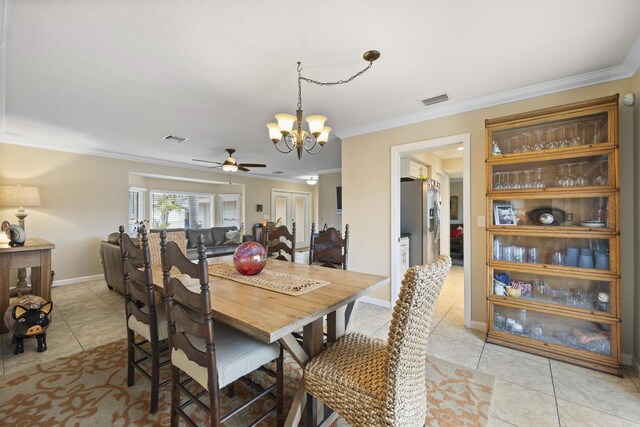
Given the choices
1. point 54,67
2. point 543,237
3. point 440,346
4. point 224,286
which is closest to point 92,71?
point 54,67

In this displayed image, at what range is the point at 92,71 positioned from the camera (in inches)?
87.4

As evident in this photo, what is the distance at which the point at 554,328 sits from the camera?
7.80ft

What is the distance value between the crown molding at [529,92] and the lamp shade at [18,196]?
5063 millimetres

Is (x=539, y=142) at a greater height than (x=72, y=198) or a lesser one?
greater

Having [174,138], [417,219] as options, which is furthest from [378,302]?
[174,138]

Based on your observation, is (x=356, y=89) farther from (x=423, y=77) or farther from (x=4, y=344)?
(x=4, y=344)

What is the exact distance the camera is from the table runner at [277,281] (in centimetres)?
163

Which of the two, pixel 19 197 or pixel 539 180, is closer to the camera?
pixel 539 180

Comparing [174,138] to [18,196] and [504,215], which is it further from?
[504,215]

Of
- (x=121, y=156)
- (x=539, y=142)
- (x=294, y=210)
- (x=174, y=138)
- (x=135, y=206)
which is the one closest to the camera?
(x=539, y=142)

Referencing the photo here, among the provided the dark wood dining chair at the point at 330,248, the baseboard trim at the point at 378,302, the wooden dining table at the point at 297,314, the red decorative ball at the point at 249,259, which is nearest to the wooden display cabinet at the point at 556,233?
the baseboard trim at the point at 378,302

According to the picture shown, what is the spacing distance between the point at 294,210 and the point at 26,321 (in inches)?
295

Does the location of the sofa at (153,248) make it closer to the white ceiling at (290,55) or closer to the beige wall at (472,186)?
the white ceiling at (290,55)

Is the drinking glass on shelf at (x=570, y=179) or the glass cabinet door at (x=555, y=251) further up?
the drinking glass on shelf at (x=570, y=179)
